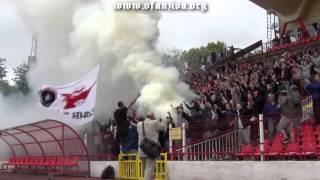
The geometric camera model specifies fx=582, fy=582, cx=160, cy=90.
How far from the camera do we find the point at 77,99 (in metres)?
17.4

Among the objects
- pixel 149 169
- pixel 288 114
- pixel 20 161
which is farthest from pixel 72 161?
pixel 288 114

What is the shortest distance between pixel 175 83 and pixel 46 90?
5.40 metres

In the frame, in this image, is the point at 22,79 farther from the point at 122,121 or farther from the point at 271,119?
the point at 271,119

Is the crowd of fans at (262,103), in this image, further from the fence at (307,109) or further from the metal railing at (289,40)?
the metal railing at (289,40)

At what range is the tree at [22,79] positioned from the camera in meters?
32.9

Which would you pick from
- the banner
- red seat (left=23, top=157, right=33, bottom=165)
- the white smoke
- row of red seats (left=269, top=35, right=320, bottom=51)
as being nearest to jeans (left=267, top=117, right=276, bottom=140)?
the banner

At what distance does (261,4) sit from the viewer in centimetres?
3247

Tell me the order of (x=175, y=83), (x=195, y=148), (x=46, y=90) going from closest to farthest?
(x=195, y=148) < (x=46, y=90) < (x=175, y=83)

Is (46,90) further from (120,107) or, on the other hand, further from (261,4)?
(261,4)

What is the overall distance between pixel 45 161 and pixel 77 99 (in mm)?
4535

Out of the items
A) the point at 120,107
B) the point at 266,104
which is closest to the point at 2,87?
the point at 120,107

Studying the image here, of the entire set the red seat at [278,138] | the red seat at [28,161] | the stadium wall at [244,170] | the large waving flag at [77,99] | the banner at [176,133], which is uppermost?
the large waving flag at [77,99]

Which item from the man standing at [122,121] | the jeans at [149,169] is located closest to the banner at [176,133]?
the man standing at [122,121]

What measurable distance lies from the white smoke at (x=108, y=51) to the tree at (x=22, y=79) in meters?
6.03
